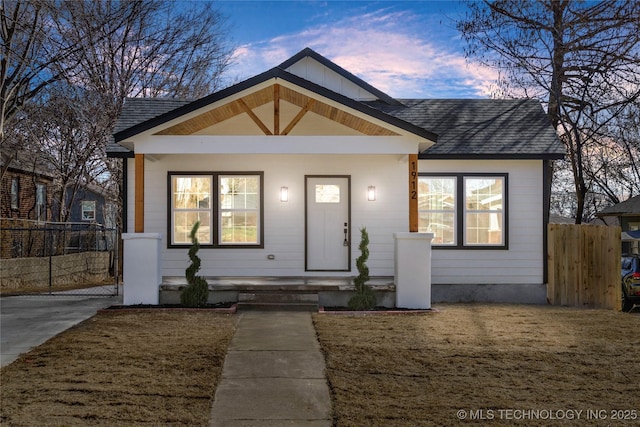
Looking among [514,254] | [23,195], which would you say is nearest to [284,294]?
[514,254]

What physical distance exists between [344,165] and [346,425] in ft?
24.4

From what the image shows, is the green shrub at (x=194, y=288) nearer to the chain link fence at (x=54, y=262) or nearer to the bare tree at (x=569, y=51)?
the chain link fence at (x=54, y=262)

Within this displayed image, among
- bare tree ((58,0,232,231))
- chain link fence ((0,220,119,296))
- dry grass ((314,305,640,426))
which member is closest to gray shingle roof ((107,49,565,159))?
chain link fence ((0,220,119,296))

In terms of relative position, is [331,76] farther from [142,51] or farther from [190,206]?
[142,51]

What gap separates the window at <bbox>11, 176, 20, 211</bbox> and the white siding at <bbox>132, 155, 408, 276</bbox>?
13537 millimetres

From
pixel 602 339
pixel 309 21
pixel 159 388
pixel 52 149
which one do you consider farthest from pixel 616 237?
pixel 52 149

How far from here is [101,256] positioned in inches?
693

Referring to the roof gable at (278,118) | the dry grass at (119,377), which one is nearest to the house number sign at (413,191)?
the roof gable at (278,118)

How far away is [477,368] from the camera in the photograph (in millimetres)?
5605

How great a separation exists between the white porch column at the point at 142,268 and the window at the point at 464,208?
530 cm

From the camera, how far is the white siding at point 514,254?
10.7 m

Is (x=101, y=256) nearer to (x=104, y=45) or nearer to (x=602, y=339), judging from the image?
(x=104, y=45)

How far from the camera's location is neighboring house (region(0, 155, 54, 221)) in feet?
66.4

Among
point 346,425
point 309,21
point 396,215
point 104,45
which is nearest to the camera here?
point 346,425
